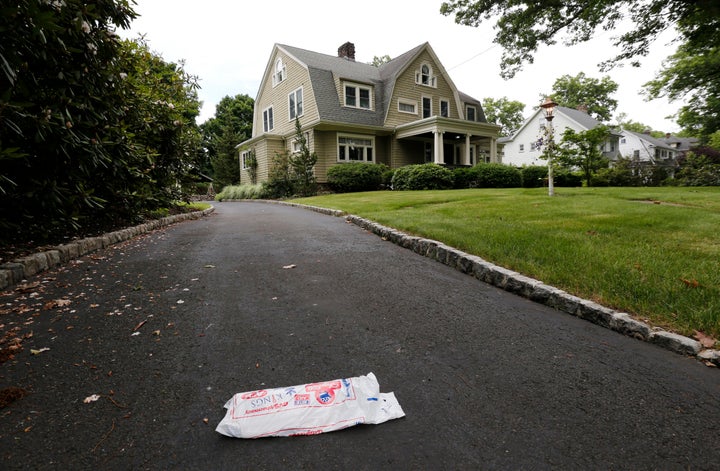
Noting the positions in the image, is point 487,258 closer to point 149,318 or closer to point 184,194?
point 149,318

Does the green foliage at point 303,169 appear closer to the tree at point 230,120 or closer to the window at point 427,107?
the window at point 427,107

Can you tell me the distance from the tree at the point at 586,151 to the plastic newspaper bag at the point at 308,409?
57.7 feet

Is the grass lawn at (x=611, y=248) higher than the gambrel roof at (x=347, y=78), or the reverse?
the gambrel roof at (x=347, y=78)

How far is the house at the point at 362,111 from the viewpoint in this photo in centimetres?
1889

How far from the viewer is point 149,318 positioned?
2828 mm

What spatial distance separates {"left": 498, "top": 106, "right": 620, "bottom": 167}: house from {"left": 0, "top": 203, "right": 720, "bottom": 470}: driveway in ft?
119

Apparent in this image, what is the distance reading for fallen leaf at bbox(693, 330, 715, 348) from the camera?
2.26 metres

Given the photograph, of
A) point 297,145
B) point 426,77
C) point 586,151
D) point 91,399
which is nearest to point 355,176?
point 297,145

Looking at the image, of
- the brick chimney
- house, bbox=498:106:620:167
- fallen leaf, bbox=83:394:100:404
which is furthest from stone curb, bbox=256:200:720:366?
house, bbox=498:106:620:167

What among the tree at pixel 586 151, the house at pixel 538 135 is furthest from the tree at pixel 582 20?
the house at pixel 538 135

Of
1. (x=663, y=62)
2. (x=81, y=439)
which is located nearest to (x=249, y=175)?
(x=81, y=439)

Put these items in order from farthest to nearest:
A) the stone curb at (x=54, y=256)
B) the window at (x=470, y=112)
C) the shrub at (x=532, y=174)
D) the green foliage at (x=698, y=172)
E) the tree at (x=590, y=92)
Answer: the tree at (x=590, y=92) < the window at (x=470, y=112) < the shrub at (x=532, y=174) < the green foliage at (x=698, y=172) < the stone curb at (x=54, y=256)

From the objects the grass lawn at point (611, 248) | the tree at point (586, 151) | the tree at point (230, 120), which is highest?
the tree at point (230, 120)

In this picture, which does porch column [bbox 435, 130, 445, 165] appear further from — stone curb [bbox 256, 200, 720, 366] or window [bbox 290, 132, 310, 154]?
stone curb [bbox 256, 200, 720, 366]
